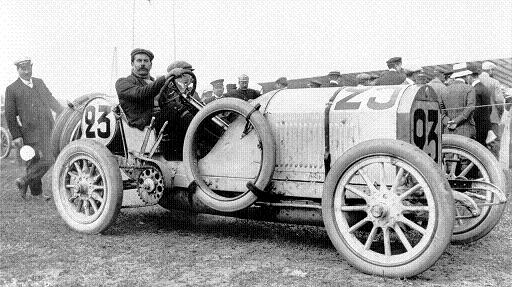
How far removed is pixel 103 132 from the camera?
5855mm

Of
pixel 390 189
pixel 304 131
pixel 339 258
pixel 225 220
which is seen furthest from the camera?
pixel 225 220

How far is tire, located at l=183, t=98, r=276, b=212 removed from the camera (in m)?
4.46

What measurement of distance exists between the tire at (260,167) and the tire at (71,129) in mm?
1957

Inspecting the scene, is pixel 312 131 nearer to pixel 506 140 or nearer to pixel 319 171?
pixel 319 171

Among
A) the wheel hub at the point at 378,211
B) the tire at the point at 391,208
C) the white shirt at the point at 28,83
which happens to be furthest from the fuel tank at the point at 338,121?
the white shirt at the point at 28,83

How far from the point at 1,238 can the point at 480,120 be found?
21.6 feet

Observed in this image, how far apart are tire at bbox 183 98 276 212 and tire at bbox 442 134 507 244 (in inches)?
69.9

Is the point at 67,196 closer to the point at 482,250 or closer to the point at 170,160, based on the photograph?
the point at 170,160

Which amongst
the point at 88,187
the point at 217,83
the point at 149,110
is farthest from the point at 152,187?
the point at 217,83

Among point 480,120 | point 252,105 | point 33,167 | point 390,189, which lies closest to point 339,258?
point 390,189

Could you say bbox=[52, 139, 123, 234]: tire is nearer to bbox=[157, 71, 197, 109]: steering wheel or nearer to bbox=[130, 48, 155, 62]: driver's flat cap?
bbox=[157, 71, 197, 109]: steering wheel

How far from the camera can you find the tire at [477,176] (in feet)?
15.6

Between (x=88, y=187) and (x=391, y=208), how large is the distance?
3.04 m

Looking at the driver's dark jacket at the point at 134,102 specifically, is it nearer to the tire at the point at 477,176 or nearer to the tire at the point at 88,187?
the tire at the point at 88,187
